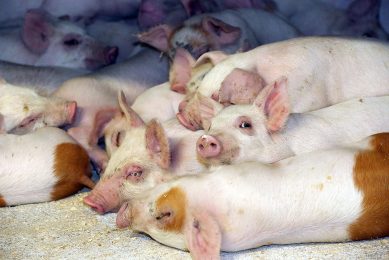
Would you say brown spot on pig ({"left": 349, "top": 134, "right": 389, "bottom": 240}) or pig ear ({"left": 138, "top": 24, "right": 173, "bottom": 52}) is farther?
pig ear ({"left": 138, "top": 24, "right": 173, "bottom": 52})

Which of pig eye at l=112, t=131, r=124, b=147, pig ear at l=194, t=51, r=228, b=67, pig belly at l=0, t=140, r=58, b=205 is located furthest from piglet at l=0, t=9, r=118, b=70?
pig belly at l=0, t=140, r=58, b=205

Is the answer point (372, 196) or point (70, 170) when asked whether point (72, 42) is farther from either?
A: point (372, 196)

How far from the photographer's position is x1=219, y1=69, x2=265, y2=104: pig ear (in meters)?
4.09

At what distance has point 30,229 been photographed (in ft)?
12.8

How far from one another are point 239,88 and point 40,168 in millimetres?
952

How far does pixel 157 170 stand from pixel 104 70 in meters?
1.35

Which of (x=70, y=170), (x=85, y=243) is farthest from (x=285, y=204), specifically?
(x=70, y=170)

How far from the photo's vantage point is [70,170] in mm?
4223

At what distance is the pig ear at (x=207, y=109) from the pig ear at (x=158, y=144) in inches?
9.7

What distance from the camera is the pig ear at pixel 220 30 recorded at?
4.98m

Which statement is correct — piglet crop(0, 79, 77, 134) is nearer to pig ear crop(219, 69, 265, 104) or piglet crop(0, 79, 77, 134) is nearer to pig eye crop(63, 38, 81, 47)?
pig ear crop(219, 69, 265, 104)

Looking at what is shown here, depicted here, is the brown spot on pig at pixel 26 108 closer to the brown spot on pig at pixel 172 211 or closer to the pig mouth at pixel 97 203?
the pig mouth at pixel 97 203

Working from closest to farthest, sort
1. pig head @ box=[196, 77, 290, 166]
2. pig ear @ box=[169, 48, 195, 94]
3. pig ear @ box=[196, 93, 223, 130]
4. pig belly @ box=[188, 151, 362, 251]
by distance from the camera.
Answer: pig belly @ box=[188, 151, 362, 251]
pig head @ box=[196, 77, 290, 166]
pig ear @ box=[196, 93, 223, 130]
pig ear @ box=[169, 48, 195, 94]

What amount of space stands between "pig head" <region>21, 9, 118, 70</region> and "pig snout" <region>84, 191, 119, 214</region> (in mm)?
1797
